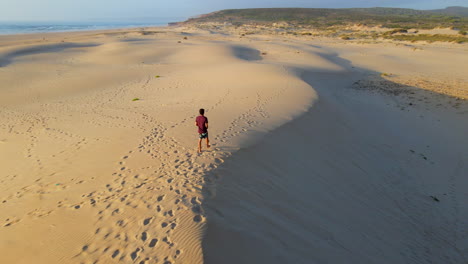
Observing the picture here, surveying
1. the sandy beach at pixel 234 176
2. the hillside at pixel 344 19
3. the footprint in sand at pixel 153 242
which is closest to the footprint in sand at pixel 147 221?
the sandy beach at pixel 234 176

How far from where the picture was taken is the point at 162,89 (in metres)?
17.7

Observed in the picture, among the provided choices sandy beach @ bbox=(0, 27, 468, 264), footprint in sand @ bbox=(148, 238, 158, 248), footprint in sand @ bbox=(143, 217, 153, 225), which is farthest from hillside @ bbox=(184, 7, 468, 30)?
footprint in sand @ bbox=(148, 238, 158, 248)

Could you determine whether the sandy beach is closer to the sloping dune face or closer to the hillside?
the sloping dune face

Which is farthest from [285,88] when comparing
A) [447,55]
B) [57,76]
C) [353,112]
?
[447,55]

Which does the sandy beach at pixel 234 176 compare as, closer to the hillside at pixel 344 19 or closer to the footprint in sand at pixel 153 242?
the footprint in sand at pixel 153 242

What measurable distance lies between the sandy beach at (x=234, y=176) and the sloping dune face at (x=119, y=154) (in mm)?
42

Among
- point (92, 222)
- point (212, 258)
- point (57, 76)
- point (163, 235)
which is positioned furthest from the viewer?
point (57, 76)

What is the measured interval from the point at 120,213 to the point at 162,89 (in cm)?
1348

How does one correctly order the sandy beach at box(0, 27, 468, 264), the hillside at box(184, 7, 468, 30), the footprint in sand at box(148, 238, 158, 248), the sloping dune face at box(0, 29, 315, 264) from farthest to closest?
the hillside at box(184, 7, 468, 30) < the sandy beach at box(0, 27, 468, 264) < the sloping dune face at box(0, 29, 315, 264) < the footprint in sand at box(148, 238, 158, 248)

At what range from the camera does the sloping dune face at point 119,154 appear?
14.9ft

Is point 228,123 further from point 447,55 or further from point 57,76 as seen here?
point 447,55

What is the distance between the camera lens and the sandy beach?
4711mm

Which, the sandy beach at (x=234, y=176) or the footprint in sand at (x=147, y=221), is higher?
the footprint in sand at (x=147, y=221)

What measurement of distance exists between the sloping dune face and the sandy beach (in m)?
0.04
